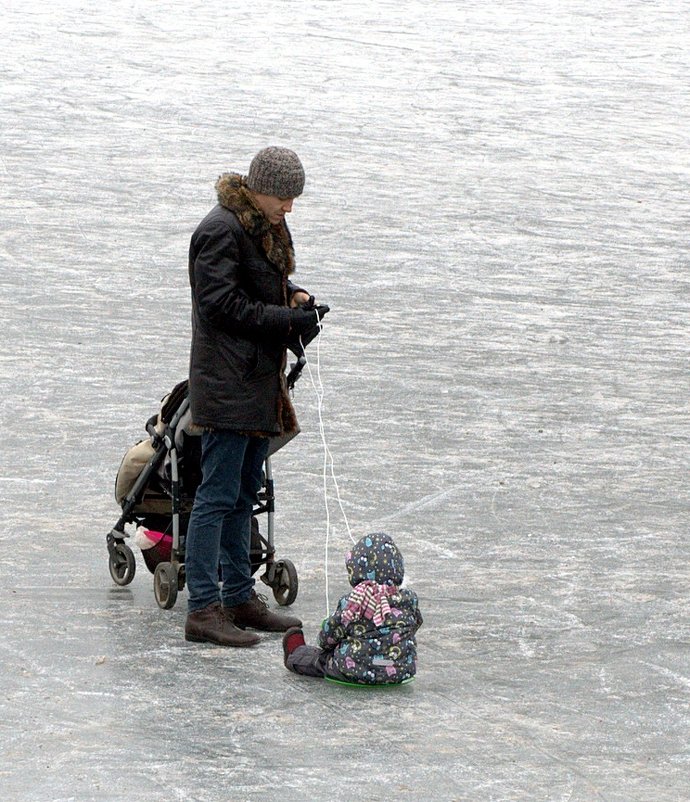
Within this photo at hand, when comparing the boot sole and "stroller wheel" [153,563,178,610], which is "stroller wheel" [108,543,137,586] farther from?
the boot sole

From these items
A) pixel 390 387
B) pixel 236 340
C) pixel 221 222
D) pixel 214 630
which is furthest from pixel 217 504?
pixel 390 387

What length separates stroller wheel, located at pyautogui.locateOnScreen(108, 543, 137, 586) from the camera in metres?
7.49

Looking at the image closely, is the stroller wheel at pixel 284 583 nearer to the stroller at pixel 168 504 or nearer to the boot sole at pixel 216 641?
the stroller at pixel 168 504

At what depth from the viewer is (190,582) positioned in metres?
6.84

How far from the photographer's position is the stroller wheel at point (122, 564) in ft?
24.6

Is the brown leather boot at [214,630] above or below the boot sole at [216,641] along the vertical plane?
above

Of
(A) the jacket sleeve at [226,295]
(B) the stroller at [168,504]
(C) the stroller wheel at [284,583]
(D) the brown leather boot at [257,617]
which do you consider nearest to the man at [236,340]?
(A) the jacket sleeve at [226,295]

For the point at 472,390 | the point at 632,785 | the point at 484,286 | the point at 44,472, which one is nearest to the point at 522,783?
the point at 632,785

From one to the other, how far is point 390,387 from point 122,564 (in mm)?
4232

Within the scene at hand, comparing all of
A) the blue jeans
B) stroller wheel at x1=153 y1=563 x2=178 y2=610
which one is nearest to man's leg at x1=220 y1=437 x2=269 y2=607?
the blue jeans

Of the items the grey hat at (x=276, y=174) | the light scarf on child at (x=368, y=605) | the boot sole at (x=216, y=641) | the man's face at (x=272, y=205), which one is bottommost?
the boot sole at (x=216, y=641)

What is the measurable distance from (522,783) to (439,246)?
424 inches

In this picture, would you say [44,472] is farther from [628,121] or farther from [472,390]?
[628,121]

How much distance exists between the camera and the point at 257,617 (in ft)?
23.0
